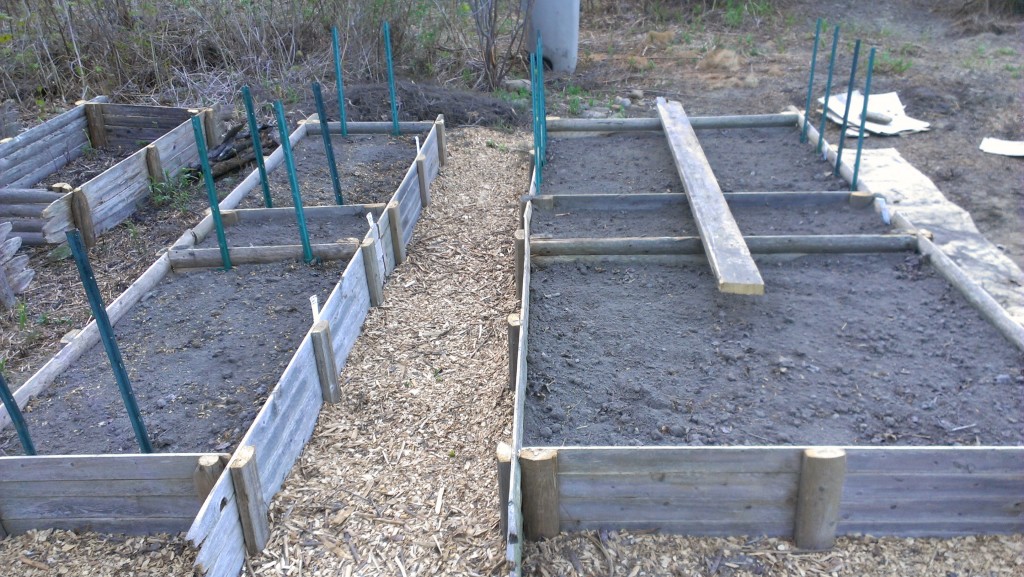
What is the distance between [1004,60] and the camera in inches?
407

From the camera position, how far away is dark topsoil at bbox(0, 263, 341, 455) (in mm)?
3363

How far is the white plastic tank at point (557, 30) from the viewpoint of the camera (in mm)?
10156

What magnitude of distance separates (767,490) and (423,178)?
4016 mm

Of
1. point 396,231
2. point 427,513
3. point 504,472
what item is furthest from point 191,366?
point 504,472

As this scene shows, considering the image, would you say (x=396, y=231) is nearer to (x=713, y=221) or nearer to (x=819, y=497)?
(x=713, y=221)

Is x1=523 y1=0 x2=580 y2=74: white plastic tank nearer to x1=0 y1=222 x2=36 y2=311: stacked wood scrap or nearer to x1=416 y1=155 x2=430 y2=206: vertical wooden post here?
x1=416 y1=155 x2=430 y2=206: vertical wooden post

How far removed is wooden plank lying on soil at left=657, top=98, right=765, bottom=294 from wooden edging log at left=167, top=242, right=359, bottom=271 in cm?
210

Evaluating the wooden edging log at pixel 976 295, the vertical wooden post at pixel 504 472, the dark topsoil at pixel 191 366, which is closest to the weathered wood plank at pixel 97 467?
the dark topsoil at pixel 191 366

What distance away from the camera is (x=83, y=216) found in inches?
220

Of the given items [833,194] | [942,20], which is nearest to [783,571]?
[833,194]

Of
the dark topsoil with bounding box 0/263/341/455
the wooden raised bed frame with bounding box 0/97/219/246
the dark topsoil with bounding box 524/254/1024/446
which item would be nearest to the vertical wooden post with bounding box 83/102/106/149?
the wooden raised bed frame with bounding box 0/97/219/246

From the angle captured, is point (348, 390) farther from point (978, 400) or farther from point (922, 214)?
point (922, 214)

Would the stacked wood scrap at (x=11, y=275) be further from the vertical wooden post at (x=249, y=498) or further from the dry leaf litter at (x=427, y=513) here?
the vertical wooden post at (x=249, y=498)

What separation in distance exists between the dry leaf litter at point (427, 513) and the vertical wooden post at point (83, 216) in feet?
7.60
